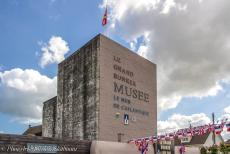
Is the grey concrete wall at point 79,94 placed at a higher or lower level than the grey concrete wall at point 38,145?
higher

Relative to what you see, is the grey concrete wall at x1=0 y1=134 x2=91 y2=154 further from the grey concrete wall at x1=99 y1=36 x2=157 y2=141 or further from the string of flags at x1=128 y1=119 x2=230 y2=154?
the grey concrete wall at x1=99 y1=36 x2=157 y2=141

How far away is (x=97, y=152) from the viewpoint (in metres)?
24.5

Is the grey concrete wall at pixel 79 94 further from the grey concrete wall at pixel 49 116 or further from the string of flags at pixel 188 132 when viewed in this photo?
the string of flags at pixel 188 132

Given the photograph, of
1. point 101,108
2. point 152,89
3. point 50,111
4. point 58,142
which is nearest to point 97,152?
point 58,142

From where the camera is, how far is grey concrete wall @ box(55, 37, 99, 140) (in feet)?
110

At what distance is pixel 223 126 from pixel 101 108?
14.5m

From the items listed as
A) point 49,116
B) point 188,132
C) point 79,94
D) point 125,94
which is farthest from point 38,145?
point 49,116

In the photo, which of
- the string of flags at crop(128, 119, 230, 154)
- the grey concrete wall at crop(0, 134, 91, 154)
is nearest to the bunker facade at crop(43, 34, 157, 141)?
the string of flags at crop(128, 119, 230, 154)

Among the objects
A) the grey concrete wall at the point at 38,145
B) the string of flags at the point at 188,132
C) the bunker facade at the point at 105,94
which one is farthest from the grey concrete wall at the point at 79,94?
the grey concrete wall at the point at 38,145

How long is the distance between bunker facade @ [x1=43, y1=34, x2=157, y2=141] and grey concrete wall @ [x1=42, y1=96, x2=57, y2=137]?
5.91ft

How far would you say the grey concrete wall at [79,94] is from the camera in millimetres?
33469

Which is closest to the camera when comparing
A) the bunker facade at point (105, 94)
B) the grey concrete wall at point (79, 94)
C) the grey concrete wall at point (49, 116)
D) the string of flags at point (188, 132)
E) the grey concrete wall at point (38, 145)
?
the grey concrete wall at point (38, 145)

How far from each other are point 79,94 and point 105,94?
161 inches

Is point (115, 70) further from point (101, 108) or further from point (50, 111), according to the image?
point (50, 111)
